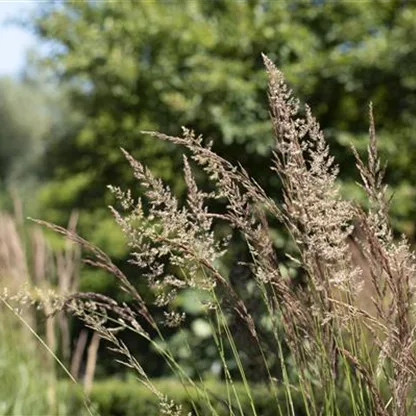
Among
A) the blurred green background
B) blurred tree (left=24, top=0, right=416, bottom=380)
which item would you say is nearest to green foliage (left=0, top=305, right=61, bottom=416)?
the blurred green background

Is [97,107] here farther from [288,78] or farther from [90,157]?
[288,78]

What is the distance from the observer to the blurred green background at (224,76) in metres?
7.45

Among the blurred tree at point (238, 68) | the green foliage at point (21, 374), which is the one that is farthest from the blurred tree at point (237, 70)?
the green foliage at point (21, 374)

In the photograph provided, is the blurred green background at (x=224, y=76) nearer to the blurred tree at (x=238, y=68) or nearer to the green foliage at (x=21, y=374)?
the blurred tree at (x=238, y=68)

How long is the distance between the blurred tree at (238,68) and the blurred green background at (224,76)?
0.01 metres

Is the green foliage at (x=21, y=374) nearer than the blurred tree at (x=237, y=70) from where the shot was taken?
Yes

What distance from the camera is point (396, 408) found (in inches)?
76.2

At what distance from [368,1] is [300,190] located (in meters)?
6.13

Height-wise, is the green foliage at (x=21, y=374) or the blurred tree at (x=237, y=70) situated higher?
the blurred tree at (x=237, y=70)

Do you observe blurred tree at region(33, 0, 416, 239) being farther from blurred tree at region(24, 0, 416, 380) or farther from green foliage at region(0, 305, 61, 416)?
green foliage at region(0, 305, 61, 416)

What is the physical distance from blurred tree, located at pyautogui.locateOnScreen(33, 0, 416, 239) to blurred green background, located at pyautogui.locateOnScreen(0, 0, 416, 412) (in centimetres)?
1

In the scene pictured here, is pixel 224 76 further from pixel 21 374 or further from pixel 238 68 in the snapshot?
pixel 21 374

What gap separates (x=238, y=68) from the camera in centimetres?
756

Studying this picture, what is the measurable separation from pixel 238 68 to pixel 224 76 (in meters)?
0.22
